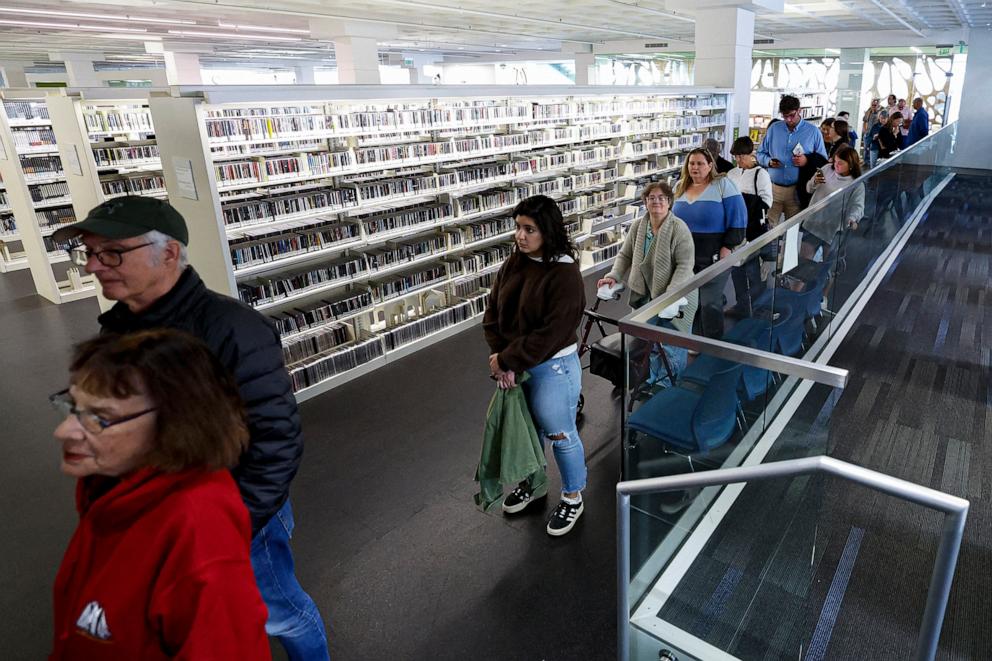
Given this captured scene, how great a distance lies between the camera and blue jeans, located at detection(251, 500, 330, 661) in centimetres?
173

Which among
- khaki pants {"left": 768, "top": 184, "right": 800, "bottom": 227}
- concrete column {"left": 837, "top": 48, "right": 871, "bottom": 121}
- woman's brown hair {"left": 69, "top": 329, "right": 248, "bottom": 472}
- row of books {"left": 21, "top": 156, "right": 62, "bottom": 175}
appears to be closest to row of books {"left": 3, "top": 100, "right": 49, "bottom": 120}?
row of books {"left": 21, "top": 156, "right": 62, "bottom": 175}

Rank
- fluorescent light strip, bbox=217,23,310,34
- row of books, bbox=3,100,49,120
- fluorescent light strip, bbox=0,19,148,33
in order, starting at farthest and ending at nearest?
fluorescent light strip, bbox=217,23,310,34
fluorescent light strip, bbox=0,19,148,33
row of books, bbox=3,100,49,120

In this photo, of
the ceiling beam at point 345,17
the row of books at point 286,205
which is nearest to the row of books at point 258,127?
the row of books at point 286,205

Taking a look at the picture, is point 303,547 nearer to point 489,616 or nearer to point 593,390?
point 489,616

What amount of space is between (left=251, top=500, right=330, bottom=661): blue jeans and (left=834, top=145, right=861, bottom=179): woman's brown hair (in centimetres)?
566

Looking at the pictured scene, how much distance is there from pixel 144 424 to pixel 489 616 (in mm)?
1883

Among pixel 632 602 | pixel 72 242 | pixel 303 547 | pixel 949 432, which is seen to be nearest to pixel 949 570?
pixel 632 602

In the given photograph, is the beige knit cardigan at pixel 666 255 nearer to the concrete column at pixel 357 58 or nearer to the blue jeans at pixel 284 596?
the blue jeans at pixel 284 596

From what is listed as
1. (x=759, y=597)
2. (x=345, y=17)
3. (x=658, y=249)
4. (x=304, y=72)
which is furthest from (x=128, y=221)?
(x=304, y=72)

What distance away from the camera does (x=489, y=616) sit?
2564 millimetres

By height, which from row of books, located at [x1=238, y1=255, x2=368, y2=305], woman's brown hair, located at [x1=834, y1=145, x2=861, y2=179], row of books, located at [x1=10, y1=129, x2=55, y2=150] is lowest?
row of books, located at [x1=238, y1=255, x2=368, y2=305]

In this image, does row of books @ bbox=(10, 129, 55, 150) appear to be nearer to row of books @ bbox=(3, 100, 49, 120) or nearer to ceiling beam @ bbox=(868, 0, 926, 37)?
row of books @ bbox=(3, 100, 49, 120)

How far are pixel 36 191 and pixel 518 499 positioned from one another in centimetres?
835

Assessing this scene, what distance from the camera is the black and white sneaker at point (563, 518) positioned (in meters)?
2.99
